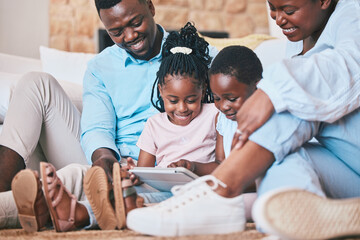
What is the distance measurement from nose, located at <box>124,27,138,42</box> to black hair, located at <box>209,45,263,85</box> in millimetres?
331

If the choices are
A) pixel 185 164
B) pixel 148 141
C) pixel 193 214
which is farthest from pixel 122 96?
pixel 193 214

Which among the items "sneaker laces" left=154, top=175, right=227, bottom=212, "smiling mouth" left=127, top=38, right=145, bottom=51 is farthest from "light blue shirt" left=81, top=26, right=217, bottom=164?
"sneaker laces" left=154, top=175, right=227, bottom=212

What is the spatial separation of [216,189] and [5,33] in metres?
2.80

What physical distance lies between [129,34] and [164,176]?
0.58m

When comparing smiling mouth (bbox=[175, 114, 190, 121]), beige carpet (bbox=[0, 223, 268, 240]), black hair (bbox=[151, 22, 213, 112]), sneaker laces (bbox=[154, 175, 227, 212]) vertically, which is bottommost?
beige carpet (bbox=[0, 223, 268, 240])

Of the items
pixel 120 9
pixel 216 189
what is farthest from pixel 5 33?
pixel 216 189

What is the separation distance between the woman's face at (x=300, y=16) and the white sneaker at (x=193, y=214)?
50 centimetres

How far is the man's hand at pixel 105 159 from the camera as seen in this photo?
139 cm

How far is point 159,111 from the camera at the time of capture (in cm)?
174

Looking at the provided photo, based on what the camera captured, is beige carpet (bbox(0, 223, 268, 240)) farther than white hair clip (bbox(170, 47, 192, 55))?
No

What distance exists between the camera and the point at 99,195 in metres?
1.17

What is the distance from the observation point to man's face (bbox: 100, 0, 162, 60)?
1.61 metres

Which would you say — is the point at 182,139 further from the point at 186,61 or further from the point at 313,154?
the point at 313,154

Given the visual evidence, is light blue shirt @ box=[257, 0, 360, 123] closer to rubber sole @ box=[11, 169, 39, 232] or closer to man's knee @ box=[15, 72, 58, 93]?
rubber sole @ box=[11, 169, 39, 232]
